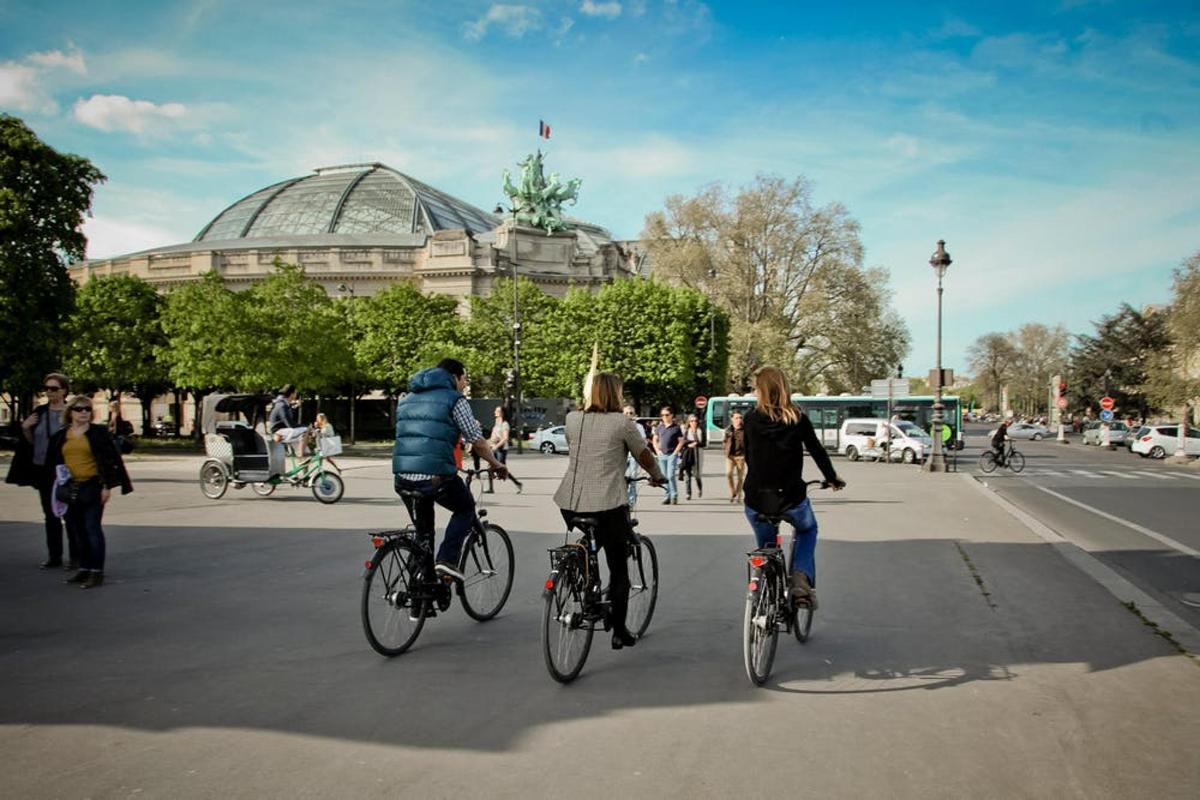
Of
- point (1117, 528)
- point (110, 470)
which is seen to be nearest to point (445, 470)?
point (110, 470)

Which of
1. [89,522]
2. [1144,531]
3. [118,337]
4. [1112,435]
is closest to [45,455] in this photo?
[89,522]

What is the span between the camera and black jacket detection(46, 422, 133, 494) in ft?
28.7

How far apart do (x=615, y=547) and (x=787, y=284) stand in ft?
171

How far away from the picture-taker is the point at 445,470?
6.50 meters

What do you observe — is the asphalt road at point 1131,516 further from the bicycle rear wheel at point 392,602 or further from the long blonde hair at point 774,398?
the bicycle rear wheel at point 392,602

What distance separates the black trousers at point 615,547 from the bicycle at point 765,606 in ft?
2.46

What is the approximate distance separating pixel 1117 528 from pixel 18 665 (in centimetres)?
1390

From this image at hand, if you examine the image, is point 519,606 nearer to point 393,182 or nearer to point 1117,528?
point 1117,528

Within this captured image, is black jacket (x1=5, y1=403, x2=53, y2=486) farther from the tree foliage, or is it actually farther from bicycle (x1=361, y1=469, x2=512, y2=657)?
the tree foliage

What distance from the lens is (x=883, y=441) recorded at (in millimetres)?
36000

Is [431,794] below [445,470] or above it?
below

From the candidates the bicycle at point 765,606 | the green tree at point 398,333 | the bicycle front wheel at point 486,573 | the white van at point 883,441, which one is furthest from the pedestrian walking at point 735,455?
the green tree at point 398,333

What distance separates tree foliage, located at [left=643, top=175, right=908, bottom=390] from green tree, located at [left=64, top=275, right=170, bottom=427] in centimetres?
3171

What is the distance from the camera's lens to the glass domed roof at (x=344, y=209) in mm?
114000
